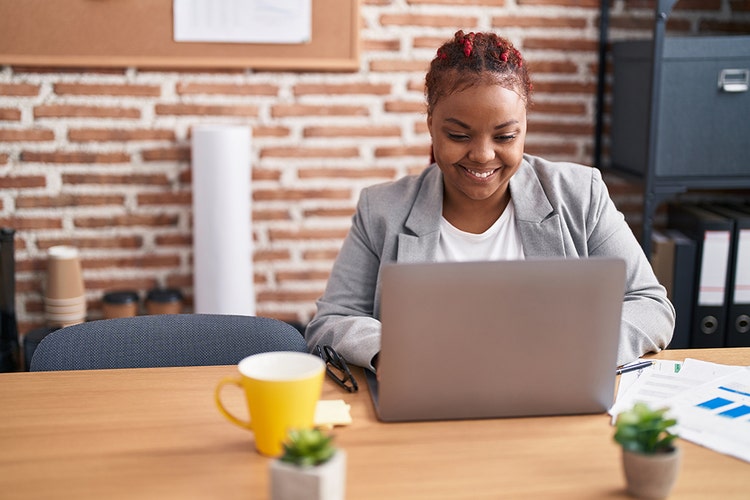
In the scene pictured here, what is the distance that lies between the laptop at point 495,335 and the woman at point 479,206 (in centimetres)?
37

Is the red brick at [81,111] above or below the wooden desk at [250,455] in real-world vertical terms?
above

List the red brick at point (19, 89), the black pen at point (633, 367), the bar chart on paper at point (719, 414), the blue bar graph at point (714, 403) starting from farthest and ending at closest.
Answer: the red brick at point (19, 89)
the black pen at point (633, 367)
the blue bar graph at point (714, 403)
the bar chart on paper at point (719, 414)

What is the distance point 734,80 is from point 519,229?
1243 mm

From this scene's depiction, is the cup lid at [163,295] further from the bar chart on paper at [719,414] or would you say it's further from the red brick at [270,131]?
the bar chart on paper at [719,414]

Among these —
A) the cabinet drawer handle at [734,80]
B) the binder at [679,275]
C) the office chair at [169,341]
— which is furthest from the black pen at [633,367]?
the cabinet drawer handle at [734,80]

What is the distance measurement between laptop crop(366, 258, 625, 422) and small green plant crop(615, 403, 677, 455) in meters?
0.17

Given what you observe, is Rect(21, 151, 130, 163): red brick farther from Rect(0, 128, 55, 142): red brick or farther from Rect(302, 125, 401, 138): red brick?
Rect(302, 125, 401, 138): red brick

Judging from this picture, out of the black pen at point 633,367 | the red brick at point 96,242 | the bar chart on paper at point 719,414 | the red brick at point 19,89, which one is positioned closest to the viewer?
the bar chart on paper at point 719,414

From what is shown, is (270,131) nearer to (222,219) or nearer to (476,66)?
(222,219)

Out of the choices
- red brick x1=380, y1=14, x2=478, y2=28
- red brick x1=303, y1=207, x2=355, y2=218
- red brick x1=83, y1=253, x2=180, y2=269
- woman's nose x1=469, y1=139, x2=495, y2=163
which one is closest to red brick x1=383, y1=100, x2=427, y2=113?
red brick x1=380, y1=14, x2=478, y2=28

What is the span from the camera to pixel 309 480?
0.85 metres

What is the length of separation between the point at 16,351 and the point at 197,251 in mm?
632

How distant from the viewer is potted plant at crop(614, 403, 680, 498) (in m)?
0.92

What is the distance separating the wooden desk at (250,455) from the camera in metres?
0.96
